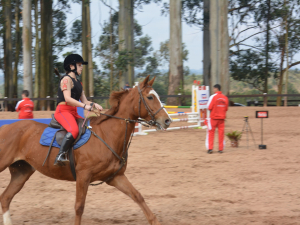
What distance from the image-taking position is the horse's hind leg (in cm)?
498

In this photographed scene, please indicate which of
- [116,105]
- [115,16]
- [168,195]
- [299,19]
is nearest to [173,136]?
[168,195]

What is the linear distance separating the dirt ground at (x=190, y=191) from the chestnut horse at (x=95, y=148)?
76cm

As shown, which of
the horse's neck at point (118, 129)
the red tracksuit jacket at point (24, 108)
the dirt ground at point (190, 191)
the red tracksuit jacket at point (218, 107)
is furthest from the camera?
the red tracksuit jacket at point (24, 108)

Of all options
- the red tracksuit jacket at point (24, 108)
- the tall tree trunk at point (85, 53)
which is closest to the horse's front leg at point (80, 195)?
the red tracksuit jacket at point (24, 108)

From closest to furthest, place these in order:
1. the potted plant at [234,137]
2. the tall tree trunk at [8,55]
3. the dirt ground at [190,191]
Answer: the dirt ground at [190,191], the potted plant at [234,137], the tall tree trunk at [8,55]

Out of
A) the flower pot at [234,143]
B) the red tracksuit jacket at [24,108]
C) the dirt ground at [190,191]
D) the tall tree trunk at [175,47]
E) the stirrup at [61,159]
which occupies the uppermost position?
the tall tree trunk at [175,47]

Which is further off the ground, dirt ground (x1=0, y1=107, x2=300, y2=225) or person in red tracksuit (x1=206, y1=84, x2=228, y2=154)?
person in red tracksuit (x1=206, y1=84, x2=228, y2=154)

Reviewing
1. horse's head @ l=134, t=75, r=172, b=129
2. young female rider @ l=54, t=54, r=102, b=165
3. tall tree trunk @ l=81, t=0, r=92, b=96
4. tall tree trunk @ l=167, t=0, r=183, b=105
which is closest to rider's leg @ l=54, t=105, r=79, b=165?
young female rider @ l=54, t=54, r=102, b=165

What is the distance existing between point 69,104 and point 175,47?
18356 mm

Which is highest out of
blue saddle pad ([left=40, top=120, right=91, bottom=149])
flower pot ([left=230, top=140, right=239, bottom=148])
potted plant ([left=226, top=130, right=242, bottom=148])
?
blue saddle pad ([left=40, top=120, right=91, bottom=149])

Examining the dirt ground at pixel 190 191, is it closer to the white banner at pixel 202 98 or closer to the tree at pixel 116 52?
the white banner at pixel 202 98

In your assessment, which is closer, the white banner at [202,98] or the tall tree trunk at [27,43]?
the white banner at [202,98]

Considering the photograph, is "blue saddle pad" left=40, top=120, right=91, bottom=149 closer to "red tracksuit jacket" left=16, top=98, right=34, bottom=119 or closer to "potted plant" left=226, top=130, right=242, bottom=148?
"red tracksuit jacket" left=16, top=98, right=34, bottom=119

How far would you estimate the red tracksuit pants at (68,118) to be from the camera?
4668mm
